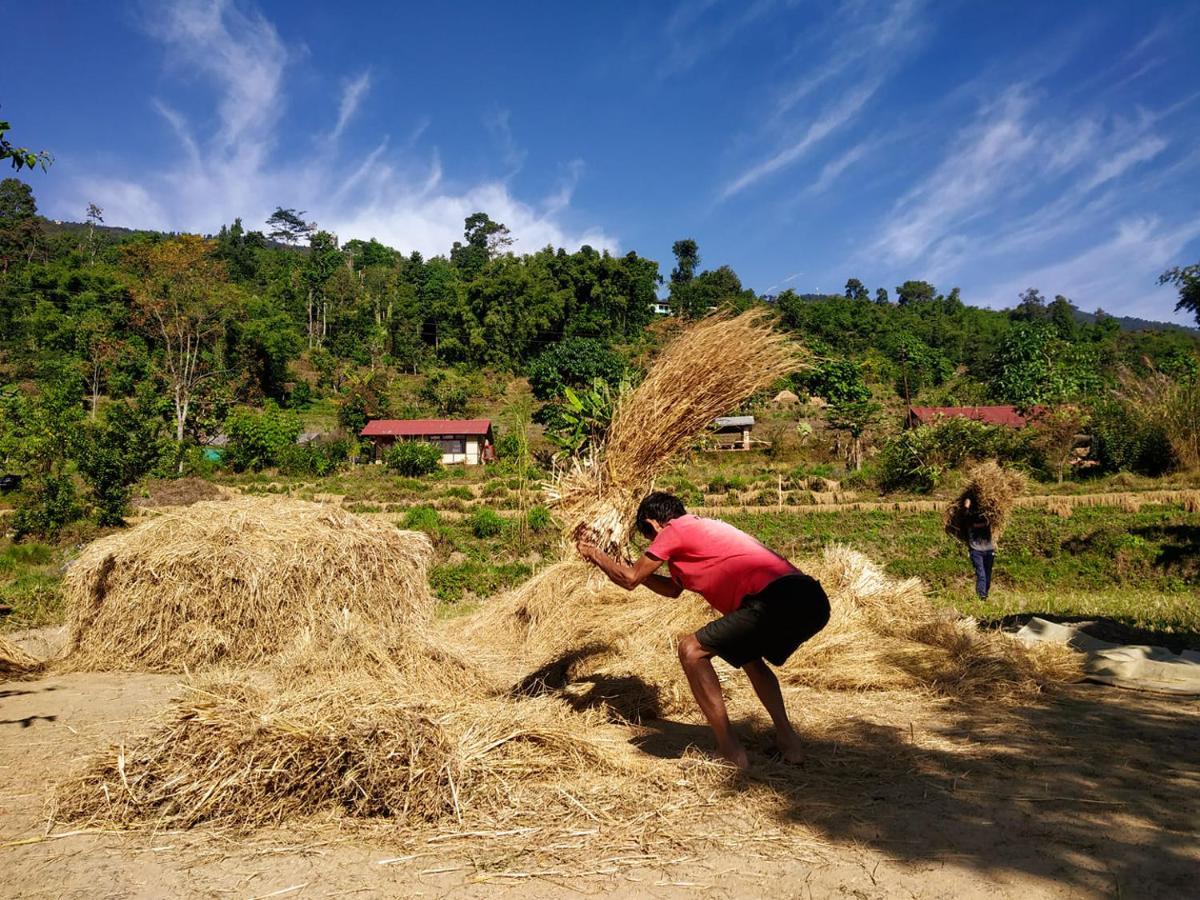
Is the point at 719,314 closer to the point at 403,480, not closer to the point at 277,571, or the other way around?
the point at 277,571

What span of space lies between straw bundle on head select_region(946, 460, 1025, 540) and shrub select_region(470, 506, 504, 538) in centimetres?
1153

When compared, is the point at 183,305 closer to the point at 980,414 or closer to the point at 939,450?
the point at 939,450

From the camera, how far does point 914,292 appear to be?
303 ft

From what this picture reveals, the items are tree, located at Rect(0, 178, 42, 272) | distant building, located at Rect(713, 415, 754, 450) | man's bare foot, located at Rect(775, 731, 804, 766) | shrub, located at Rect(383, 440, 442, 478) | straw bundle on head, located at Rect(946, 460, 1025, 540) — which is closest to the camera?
man's bare foot, located at Rect(775, 731, 804, 766)

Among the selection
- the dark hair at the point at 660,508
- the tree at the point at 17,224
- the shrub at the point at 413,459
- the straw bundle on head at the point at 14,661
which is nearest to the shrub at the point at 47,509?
the straw bundle on head at the point at 14,661

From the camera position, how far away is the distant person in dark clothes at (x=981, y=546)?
8.53m

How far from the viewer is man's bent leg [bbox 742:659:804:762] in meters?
3.65

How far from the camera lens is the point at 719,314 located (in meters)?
4.75

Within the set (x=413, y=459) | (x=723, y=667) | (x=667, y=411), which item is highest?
(x=413, y=459)

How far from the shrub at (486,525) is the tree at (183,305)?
74.8ft

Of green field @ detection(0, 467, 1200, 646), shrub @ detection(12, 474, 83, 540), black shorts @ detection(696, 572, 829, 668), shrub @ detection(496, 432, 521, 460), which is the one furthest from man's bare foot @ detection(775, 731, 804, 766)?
shrub @ detection(496, 432, 521, 460)

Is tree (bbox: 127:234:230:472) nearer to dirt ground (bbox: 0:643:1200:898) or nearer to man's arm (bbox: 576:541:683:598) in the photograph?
man's arm (bbox: 576:541:683:598)

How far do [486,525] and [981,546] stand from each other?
1215cm

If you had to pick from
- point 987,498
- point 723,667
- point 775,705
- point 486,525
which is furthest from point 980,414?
point 775,705
